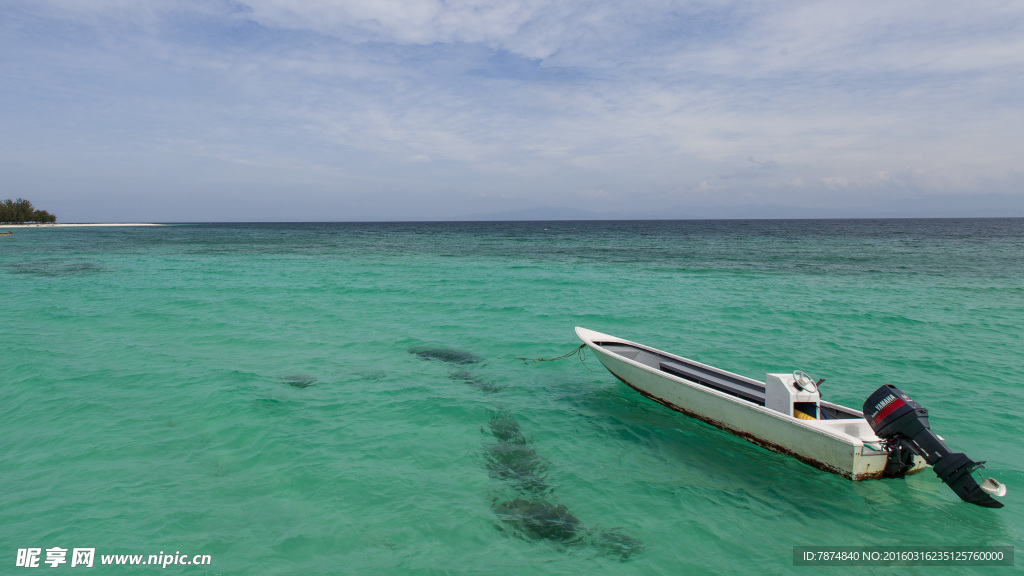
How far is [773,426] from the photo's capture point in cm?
789

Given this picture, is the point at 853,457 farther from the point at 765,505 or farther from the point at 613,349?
the point at 613,349

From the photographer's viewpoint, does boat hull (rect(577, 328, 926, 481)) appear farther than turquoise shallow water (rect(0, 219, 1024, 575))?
Yes

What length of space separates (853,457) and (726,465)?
1.78m

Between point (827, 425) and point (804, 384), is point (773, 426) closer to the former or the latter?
point (827, 425)

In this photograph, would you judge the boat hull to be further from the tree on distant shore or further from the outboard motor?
the tree on distant shore

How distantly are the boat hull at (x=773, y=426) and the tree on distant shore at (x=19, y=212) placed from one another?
13652 cm

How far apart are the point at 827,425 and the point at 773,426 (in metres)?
0.76

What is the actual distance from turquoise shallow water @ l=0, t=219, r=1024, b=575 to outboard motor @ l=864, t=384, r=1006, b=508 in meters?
0.45

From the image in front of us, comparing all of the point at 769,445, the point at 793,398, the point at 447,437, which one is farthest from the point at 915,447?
the point at 447,437

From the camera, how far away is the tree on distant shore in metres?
96.4

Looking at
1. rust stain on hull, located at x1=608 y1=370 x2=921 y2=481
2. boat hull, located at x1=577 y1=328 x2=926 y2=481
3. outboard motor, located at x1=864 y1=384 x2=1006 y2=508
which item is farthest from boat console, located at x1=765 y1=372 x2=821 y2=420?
outboard motor, located at x1=864 y1=384 x2=1006 y2=508

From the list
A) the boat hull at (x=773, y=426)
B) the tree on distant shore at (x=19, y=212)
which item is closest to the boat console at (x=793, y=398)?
the boat hull at (x=773, y=426)

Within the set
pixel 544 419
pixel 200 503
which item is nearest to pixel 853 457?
pixel 544 419

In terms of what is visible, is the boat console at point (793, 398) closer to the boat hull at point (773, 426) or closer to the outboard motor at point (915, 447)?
the boat hull at point (773, 426)
